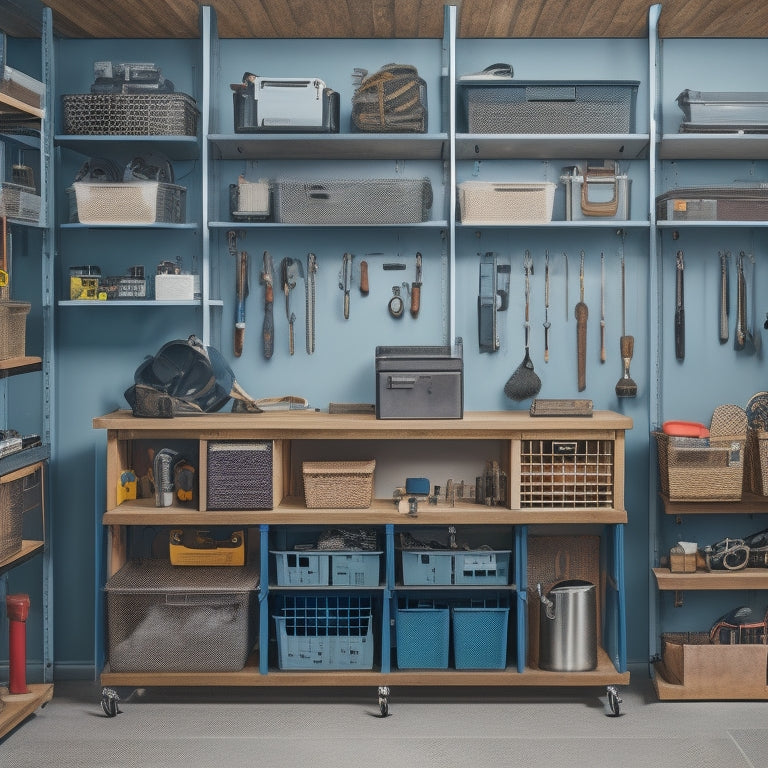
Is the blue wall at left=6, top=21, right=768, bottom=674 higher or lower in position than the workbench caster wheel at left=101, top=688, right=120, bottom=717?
higher

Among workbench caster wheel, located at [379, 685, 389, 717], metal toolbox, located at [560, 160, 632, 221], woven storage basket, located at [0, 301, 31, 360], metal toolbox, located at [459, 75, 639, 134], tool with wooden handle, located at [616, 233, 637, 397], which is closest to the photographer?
woven storage basket, located at [0, 301, 31, 360]

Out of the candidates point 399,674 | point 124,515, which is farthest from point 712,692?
point 124,515

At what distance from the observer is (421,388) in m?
4.02

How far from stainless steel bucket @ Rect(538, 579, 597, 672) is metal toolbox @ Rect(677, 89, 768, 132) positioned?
6.91ft

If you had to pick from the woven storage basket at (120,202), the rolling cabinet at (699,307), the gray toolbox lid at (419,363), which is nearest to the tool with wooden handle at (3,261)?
the woven storage basket at (120,202)

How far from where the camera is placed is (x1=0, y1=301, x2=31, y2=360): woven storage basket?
366 cm

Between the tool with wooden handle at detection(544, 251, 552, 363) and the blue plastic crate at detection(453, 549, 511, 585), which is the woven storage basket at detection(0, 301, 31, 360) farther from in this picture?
the tool with wooden handle at detection(544, 251, 552, 363)

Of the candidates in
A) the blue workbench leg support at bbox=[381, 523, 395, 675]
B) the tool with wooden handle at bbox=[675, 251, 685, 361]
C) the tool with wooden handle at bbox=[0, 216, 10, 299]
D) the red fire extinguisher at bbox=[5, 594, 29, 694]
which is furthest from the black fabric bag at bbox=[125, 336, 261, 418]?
the tool with wooden handle at bbox=[675, 251, 685, 361]

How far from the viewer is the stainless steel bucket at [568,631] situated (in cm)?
Result: 404

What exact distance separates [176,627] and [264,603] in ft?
1.25

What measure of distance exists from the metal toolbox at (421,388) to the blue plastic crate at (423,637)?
2.80 feet

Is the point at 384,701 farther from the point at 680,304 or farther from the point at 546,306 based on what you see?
the point at 680,304

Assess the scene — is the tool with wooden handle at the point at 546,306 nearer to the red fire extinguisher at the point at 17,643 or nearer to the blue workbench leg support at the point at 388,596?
the blue workbench leg support at the point at 388,596

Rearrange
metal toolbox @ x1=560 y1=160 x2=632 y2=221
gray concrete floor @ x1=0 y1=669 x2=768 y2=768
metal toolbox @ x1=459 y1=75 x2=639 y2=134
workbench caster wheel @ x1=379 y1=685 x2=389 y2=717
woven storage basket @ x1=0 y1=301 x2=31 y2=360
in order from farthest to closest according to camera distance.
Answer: metal toolbox @ x1=560 y1=160 x2=632 y2=221 < metal toolbox @ x1=459 y1=75 x2=639 y2=134 < workbench caster wheel @ x1=379 y1=685 x2=389 y2=717 < woven storage basket @ x1=0 y1=301 x2=31 y2=360 < gray concrete floor @ x1=0 y1=669 x2=768 y2=768
